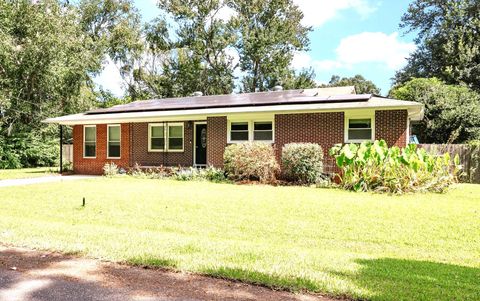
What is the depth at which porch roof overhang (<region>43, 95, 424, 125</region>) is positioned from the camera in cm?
1424

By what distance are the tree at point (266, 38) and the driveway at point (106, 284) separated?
32004mm

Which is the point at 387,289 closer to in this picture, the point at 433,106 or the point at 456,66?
the point at 433,106

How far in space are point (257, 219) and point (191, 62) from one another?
31.5 metres

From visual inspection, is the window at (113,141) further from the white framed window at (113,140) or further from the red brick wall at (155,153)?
the red brick wall at (155,153)

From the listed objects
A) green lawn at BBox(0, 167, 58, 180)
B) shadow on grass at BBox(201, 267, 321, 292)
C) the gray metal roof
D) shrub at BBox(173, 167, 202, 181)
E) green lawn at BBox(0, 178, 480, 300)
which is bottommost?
green lawn at BBox(0, 178, 480, 300)

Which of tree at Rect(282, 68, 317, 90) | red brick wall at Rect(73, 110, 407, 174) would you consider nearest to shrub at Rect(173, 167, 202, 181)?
red brick wall at Rect(73, 110, 407, 174)

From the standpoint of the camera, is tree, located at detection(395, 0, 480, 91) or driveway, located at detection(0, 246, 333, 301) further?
tree, located at detection(395, 0, 480, 91)

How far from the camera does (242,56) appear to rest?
35.9 metres

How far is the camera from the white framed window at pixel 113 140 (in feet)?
65.0

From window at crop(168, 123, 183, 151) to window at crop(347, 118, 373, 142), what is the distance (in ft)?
26.6

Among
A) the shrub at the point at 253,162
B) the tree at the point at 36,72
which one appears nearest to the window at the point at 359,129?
the shrub at the point at 253,162

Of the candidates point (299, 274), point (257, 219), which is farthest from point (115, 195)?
point (299, 274)

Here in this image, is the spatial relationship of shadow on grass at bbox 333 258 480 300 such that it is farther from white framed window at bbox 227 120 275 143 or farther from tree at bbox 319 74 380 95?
tree at bbox 319 74 380 95

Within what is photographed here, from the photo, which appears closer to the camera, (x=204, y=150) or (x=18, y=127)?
(x=204, y=150)
